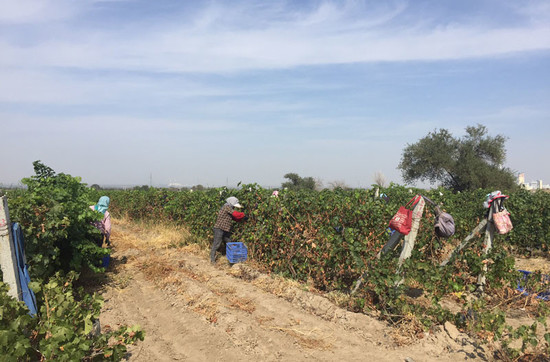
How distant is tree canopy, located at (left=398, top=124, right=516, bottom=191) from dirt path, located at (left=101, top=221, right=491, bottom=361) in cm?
3295

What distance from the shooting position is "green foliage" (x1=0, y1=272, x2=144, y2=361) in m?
2.95

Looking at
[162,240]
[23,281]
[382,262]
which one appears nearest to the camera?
[23,281]

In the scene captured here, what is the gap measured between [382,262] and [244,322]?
6.58ft

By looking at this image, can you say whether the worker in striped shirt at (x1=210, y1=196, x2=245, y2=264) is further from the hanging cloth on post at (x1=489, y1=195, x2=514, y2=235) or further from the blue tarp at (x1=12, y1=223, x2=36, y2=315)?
the hanging cloth on post at (x1=489, y1=195, x2=514, y2=235)

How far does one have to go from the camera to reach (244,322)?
515cm

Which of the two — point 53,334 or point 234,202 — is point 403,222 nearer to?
point 53,334

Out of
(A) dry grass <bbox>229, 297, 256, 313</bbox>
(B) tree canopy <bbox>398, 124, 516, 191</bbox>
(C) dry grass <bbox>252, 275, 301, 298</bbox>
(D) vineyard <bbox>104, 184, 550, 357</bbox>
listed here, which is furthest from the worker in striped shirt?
(B) tree canopy <bbox>398, 124, 516, 191</bbox>

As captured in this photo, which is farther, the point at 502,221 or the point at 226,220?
the point at 226,220

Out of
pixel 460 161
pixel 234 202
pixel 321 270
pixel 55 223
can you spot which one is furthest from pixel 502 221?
pixel 460 161

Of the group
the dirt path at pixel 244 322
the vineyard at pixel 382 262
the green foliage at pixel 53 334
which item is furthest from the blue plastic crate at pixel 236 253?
the green foliage at pixel 53 334

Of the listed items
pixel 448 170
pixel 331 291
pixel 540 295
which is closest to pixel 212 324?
pixel 331 291

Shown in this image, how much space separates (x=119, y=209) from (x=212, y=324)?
64.4ft

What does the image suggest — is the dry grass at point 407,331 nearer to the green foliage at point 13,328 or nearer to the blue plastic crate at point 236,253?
the green foliage at point 13,328

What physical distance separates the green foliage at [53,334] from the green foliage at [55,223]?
62.0 inches
